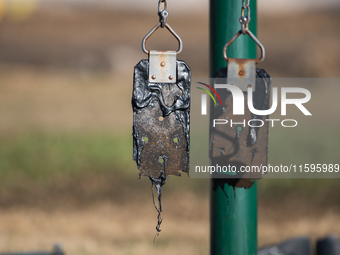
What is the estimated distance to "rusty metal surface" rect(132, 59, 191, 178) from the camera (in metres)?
1.15

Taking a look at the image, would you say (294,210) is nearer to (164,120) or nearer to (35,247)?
(35,247)

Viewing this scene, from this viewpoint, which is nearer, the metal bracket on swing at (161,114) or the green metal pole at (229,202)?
the metal bracket on swing at (161,114)

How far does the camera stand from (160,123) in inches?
46.1

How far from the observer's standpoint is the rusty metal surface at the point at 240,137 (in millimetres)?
1124

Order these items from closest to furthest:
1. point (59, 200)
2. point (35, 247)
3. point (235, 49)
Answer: point (235, 49) < point (35, 247) < point (59, 200)

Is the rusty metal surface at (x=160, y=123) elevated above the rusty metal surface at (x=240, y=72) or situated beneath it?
situated beneath

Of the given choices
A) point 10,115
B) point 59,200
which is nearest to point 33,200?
point 59,200

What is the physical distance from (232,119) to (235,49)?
520mm

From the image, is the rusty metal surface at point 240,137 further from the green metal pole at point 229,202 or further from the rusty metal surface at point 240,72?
the green metal pole at point 229,202

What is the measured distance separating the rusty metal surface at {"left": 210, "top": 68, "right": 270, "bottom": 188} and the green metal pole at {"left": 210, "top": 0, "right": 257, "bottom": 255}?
0.44 meters

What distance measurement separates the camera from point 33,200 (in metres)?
4.64

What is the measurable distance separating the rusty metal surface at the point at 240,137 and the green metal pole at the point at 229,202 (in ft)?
1.44

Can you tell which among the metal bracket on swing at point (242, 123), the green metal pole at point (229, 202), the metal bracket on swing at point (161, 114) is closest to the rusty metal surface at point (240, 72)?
the metal bracket on swing at point (242, 123)

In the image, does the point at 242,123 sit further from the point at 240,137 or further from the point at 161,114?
the point at 161,114
